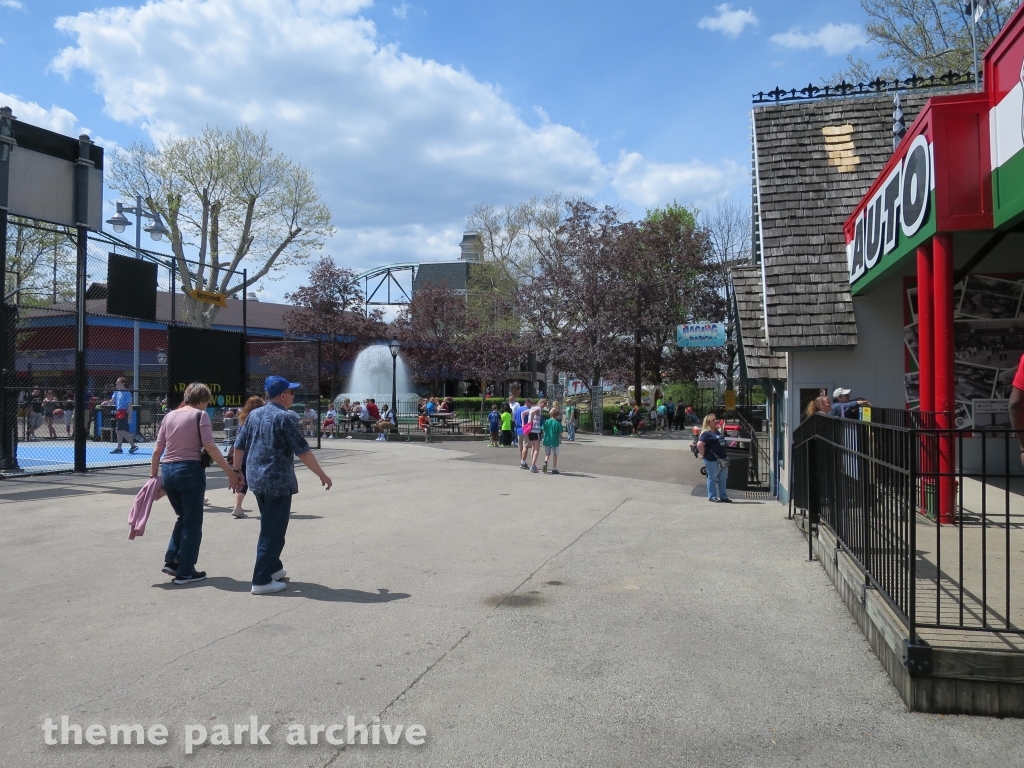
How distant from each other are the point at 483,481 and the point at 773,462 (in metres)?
A: 5.45

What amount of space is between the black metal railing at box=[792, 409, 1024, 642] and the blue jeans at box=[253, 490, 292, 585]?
14.4ft

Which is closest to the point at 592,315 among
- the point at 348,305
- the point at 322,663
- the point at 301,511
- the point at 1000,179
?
the point at 348,305

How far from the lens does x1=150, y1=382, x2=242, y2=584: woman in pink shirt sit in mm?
6871

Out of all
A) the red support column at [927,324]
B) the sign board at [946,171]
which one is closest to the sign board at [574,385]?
the red support column at [927,324]

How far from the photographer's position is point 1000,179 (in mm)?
7430

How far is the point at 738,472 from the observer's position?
14914 mm

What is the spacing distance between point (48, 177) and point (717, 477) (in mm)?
13514

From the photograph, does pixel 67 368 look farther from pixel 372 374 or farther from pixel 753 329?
pixel 372 374

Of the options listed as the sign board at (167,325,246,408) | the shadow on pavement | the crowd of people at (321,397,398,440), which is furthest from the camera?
the crowd of people at (321,397,398,440)

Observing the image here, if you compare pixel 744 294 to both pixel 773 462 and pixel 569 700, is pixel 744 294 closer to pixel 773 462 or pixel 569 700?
pixel 773 462

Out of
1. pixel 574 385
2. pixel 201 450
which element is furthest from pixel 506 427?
pixel 574 385

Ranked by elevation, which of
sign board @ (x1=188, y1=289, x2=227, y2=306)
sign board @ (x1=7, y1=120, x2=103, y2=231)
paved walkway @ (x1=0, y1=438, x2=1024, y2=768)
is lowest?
paved walkway @ (x1=0, y1=438, x2=1024, y2=768)

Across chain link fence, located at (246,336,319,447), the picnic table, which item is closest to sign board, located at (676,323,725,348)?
the picnic table

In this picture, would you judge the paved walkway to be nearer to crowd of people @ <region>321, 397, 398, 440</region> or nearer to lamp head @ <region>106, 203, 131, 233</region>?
lamp head @ <region>106, 203, 131, 233</region>
